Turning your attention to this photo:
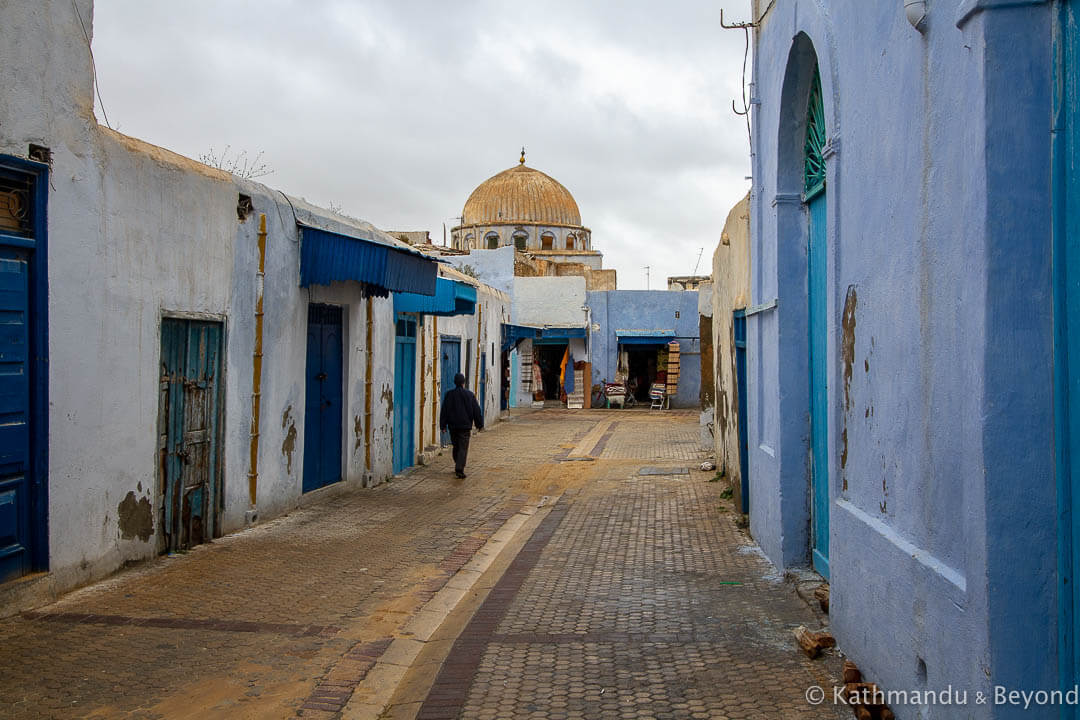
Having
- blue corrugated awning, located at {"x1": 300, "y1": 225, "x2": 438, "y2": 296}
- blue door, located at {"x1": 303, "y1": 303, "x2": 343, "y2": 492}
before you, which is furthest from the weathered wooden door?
blue door, located at {"x1": 303, "y1": 303, "x2": 343, "y2": 492}

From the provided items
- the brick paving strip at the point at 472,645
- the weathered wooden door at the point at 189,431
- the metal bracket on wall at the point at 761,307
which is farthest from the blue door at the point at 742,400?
the weathered wooden door at the point at 189,431

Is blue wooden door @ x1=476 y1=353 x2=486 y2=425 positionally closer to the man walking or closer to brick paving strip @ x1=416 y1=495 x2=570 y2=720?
the man walking

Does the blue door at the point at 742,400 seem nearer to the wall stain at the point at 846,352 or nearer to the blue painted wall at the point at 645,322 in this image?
the wall stain at the point at 846,352

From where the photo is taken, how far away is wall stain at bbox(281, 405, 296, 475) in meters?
9.54

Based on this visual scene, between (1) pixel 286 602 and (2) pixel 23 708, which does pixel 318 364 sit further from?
(2) pixel 23 708

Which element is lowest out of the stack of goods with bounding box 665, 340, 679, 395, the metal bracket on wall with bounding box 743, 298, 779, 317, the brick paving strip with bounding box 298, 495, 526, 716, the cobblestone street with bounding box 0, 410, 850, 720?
the brick paving strip with bounding box 298, 495, 526, 716

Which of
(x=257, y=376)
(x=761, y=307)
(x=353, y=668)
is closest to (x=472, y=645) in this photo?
(x=353, y=668)

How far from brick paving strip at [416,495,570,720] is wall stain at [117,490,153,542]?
Answer: 2.88m

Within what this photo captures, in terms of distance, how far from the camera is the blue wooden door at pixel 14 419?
18.5 ft

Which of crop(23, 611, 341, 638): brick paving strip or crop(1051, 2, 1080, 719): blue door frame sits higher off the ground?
crop(1051, 2, 1080, 719): blue door frame

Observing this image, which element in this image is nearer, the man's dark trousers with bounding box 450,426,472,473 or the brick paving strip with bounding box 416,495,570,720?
the brick paving strip with bounding box 416,495,570,720

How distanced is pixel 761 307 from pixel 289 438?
207 inches

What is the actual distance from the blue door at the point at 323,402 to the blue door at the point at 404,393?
2.16 m

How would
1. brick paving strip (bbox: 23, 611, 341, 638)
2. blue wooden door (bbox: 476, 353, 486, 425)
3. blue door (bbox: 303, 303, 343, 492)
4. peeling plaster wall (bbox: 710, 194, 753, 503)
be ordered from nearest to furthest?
brick paving strip (bbox: 23, 611, 341, 638), peeling plaster wall (bbox: 710, 194, 753, 503), blue door (bbox: 303, 303, 343, 492), blue wooden door (bbox: 476, 353, 486, 425)
